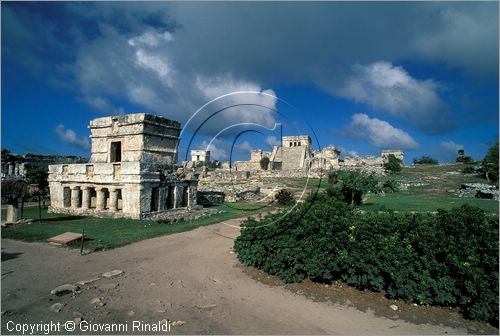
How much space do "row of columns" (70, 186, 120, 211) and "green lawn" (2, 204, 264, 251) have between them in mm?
1125

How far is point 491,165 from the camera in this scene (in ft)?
123

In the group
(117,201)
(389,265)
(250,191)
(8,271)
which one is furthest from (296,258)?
(250,191)

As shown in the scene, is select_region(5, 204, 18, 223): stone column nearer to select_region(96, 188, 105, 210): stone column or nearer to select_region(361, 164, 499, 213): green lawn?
select_region(96, 188, 105, 210): stone column

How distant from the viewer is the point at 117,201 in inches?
744

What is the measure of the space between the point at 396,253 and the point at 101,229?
11.8 meters

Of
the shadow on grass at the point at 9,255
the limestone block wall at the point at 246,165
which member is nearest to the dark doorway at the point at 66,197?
the shadow on grass at the point at 9,255

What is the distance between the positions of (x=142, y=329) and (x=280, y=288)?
131 inches

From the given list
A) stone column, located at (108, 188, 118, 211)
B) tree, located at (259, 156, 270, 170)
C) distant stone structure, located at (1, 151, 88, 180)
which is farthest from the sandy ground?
tree, located at (259, 156, 270, 170)

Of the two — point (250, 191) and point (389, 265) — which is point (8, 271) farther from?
point (250, 191)

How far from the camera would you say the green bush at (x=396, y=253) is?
252 inches

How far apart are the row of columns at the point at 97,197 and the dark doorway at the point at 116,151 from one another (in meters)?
2.41

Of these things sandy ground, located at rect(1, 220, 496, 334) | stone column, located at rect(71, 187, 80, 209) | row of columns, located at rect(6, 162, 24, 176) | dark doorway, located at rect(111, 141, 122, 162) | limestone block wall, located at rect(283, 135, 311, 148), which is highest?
limestone block wall, located at rect(283, 135, 311, 148)

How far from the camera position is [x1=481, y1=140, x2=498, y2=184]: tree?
3630 centimetres

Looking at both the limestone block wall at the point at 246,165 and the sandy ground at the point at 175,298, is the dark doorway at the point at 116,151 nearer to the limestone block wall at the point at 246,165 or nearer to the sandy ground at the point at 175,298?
the sandy ground at the point at 175,298
